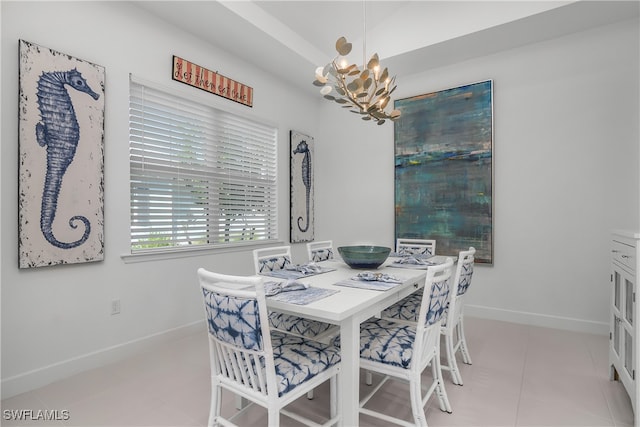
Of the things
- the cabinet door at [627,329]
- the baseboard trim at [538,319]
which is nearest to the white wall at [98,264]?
the baseboard trim at [538,319]

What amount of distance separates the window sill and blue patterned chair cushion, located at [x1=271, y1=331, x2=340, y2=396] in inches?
63.3

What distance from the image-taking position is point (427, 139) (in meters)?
3.96

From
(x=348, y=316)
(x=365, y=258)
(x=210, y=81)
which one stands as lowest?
(x=348, y=316)

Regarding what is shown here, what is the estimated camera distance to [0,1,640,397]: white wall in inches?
86.0

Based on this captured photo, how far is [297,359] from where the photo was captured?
151 centimetres

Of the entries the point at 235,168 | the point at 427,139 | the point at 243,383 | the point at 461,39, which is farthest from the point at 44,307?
the point at 461,39

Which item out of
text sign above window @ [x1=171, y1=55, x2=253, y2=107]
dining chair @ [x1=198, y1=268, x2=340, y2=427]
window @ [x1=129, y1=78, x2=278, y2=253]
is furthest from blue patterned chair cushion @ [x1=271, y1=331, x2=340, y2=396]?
text sign above window @ [x1=171, y1=55, x2=253, y2=107]

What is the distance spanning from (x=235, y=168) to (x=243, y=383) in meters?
2.58

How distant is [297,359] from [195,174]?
7.47 feet

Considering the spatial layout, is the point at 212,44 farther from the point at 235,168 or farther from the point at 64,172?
the point at 64,172

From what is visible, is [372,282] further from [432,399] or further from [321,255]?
[321,255]

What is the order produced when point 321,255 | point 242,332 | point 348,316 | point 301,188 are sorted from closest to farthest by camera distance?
point 242,332 < point 348,316 < point 321,255 < point 301,188

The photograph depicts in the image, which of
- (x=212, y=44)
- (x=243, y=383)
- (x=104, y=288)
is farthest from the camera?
(x=212, y=44)

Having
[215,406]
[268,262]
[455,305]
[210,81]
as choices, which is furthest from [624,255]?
[210,81]
